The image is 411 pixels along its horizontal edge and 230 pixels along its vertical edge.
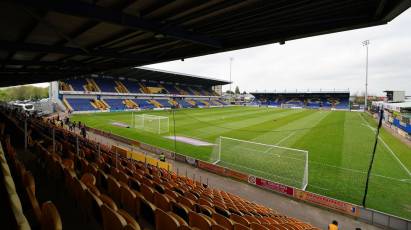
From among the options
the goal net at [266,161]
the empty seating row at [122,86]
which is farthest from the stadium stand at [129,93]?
the goal net at [266,161]

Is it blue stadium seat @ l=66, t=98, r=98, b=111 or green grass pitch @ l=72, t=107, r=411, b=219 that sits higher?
blue stadium seat @ l=66, t=98, r=98, b=111

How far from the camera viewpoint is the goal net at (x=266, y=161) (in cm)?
1345

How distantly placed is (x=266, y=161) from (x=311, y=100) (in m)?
72.4

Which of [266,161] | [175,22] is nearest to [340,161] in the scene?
[266,161]

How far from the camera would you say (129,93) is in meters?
55.3

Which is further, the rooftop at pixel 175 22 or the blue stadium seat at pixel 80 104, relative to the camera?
the blue stadium seat at pixel 80 104

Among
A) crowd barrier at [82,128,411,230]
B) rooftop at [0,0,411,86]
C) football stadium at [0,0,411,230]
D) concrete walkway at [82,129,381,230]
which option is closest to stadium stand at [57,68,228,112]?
football stadium at [0,0,411,230]

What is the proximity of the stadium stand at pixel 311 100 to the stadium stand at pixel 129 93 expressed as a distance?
990 inches

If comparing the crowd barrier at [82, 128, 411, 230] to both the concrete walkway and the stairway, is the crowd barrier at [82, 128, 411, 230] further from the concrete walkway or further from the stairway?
the stairway

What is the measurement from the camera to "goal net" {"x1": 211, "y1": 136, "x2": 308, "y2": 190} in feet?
44.1

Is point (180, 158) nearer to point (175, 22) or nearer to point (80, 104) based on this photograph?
point (175, 22)

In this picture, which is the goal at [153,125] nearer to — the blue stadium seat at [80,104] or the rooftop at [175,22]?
the blue stadium seat at [80,104]

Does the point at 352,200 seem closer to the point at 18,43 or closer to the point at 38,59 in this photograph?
the point at 18,43

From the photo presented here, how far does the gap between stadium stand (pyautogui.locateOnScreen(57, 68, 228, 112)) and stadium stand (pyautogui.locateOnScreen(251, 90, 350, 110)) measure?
25144mm
